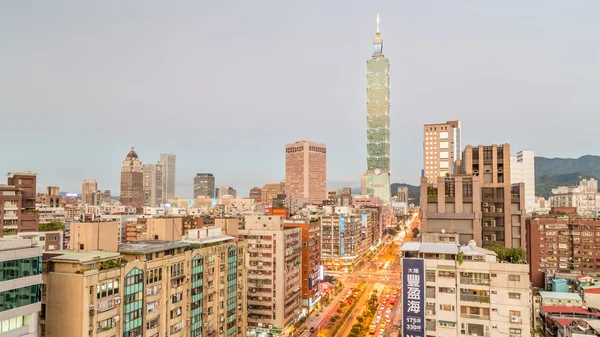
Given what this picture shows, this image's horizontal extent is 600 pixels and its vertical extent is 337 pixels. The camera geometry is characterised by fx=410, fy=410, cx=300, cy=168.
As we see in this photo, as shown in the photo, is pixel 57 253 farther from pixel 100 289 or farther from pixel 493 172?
pixel 493 172

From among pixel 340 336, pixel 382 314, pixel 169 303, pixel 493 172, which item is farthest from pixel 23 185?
pixel 493 172

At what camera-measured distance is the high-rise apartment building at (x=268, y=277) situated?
8412 centimetres

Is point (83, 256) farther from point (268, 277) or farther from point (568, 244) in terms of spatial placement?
point (568, 244)

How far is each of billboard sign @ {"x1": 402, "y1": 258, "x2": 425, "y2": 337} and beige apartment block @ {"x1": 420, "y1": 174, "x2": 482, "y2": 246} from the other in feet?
79.7

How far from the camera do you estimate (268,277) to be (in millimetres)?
84938

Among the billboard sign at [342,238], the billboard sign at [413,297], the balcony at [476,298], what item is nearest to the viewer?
the balcony at [476,298]

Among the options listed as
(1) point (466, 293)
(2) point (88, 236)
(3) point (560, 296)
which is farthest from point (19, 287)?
(3) point (560, 296)

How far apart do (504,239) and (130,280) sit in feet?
206

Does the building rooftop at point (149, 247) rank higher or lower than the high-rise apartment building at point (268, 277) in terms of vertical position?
higher

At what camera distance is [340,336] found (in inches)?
3465

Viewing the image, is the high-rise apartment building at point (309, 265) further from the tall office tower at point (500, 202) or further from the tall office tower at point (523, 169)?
the tall office tower at point (523, 169)

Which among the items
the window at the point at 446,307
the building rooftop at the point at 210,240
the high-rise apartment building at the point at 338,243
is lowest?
the high-rise apartment building at the point at 338,243

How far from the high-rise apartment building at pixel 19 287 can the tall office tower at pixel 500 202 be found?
6232cm

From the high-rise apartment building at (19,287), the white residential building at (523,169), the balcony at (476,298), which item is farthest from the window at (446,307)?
the white residential building at (523,169)
